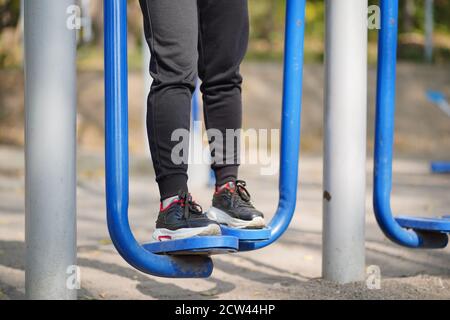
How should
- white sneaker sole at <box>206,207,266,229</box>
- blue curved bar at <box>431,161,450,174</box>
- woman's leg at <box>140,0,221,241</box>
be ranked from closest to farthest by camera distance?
woman's leg at <box>140,0,221,241</box> → white sneaker sole at <box>206,207,266,229</box> → blue curved bar at <box>431,161,450,174</box>

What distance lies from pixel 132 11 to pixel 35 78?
871cm

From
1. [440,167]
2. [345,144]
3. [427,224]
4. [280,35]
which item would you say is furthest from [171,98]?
[280,35]

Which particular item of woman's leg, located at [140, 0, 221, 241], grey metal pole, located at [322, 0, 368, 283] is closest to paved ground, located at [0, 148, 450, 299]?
grey metal pole, located at [322, 0, 368, 283]

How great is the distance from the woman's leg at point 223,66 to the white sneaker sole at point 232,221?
0.25ft

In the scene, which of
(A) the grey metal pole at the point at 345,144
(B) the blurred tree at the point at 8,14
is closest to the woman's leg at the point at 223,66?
(A) the grey metal pole at the point at 345,144

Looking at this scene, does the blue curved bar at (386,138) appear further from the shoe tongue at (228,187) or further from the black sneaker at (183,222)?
the black sneaker at (183,222)

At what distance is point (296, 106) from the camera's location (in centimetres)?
211

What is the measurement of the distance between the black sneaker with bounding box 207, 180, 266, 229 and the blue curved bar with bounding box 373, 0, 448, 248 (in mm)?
480

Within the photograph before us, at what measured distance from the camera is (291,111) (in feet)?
6.88

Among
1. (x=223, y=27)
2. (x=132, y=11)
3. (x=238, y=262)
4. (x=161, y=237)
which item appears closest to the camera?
(x=161, y=237)

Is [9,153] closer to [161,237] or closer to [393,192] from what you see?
[393,192]

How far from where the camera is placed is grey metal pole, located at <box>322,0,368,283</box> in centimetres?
239

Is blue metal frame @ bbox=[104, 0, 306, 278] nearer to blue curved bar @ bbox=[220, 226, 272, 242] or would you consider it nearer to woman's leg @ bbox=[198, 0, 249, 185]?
blue curved bar @ bbox=[220, 226, 272, 242]

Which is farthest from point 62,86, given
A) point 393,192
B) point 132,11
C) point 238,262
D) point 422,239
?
point 132,11
